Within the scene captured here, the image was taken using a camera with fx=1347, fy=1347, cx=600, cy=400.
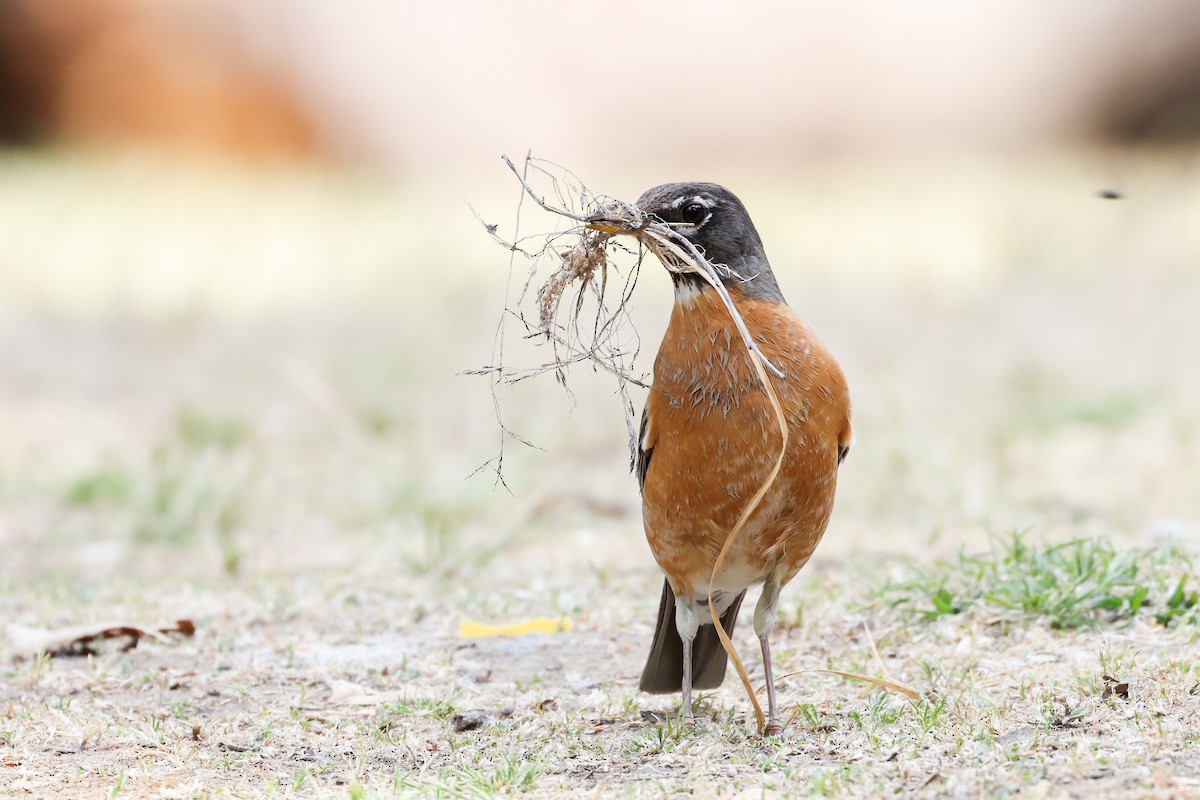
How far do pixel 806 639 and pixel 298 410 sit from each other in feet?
15.4

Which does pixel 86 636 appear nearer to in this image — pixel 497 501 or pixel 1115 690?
pixel 497 501

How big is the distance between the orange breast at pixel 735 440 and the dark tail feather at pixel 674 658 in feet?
0.94

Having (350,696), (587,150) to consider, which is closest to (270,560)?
(350,696)

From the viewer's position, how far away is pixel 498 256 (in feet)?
40.5

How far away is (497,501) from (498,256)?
5898 mm

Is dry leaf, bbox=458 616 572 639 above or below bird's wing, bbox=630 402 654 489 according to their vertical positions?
below

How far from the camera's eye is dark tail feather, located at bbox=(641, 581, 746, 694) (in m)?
4.01

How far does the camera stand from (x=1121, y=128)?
1572 centimetres

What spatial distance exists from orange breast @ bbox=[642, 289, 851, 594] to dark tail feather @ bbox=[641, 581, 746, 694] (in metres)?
0.29

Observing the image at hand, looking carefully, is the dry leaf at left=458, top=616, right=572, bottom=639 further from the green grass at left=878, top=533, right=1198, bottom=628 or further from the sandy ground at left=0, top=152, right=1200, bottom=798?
the green grass at left=878, top=533, right=1198, bottom=628

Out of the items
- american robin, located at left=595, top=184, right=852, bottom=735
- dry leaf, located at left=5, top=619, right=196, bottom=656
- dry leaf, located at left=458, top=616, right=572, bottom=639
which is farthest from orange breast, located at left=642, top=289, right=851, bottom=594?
dry leaf, located at left=5, top=619, right=196, bottom=656

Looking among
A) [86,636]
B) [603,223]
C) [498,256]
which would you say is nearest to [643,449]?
[603,223]

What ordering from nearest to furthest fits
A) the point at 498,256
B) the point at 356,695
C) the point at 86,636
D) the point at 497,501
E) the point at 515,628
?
the point at 356,695
the point at 86,636
the point at 515,628
the point at 497,501
the point at 498,256

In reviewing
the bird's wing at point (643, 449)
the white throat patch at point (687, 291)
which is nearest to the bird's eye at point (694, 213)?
the white throat patch at point (687, 291)
